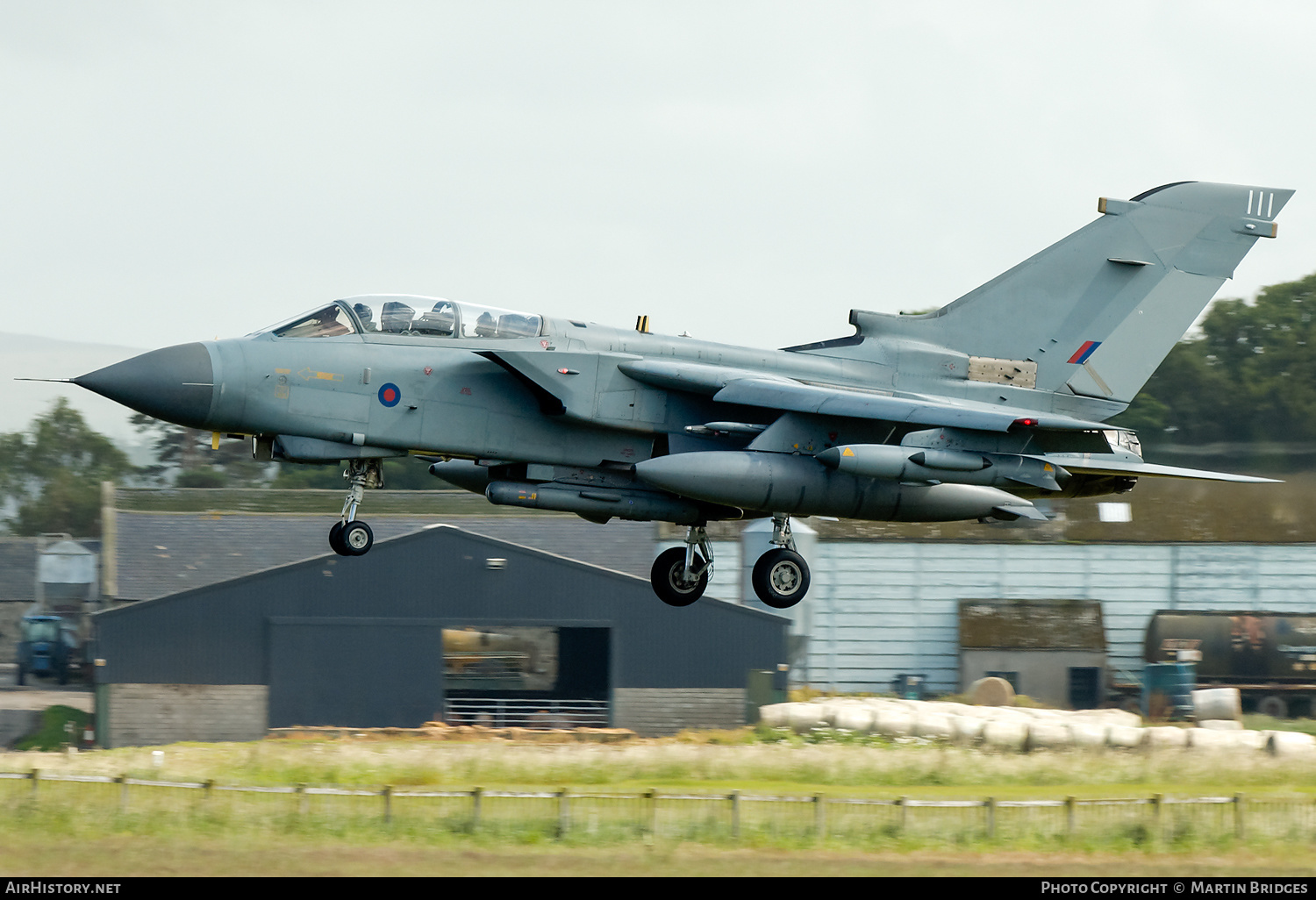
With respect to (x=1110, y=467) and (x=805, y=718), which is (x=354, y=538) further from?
(x=805, y=718)

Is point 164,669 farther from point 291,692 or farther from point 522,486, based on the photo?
point 522,486

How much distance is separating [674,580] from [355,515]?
4.16 meters

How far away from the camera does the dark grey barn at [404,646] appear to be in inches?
1264

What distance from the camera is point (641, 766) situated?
25859 millimetres

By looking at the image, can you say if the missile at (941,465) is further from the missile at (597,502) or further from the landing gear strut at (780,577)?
the missile at (597,502)

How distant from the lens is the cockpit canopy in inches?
611

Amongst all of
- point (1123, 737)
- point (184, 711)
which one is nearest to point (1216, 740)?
point (1123, 737)

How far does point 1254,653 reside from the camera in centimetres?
3600

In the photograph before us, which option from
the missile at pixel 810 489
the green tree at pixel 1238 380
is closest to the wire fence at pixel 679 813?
the missile at pixel 810 489

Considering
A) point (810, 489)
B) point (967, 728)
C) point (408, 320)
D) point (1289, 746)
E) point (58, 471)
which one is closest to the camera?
point (408, 320)

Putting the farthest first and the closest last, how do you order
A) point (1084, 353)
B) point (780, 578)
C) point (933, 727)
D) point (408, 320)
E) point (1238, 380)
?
point (1238, 380) < point (933, 727) < point (1084, 353) < point (780, 578) < point (408, 320)

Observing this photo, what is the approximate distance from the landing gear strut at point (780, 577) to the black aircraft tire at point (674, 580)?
0.97m

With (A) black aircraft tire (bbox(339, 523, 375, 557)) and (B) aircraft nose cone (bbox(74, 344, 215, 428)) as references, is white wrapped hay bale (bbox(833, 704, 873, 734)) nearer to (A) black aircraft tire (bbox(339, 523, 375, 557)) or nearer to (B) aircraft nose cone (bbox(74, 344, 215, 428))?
(A) black aircraft tire (bbox(339, 523, 375, 557))

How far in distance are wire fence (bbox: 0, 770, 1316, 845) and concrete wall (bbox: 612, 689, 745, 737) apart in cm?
1255
